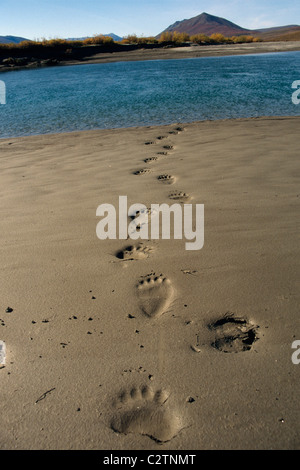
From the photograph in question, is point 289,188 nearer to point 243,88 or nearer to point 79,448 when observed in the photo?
point 79,448

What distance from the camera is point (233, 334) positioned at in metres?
1.92

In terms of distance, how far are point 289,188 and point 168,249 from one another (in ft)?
5.64

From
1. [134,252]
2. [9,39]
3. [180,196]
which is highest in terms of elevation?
[9,39]

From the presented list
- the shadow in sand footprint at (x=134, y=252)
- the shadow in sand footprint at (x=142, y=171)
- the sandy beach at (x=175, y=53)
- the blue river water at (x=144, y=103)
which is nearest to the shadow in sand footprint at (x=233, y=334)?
the shadow in sand footprint at (x=134, y=252)

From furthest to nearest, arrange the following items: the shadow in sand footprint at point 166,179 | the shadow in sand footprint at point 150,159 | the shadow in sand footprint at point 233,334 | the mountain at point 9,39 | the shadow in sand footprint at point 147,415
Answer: the mountain at point 9,39 < the shadow in sand footprint at point 150,159 < the shadow in sand footprint at point 166,179 < the shadow in sand footprint at point 233,334 < the shadow in sand footprint at point 147,415

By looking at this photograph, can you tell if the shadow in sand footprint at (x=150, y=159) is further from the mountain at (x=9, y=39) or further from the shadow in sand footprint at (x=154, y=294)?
the mountain at (x=9, y=39)

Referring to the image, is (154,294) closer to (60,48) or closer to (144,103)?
(144,103)

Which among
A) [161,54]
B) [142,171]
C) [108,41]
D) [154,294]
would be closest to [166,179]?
[142,171]

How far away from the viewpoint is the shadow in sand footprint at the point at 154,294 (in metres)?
2.13

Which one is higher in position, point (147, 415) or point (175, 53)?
point (175, 53)

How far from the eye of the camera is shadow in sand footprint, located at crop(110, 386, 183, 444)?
1.46 meters

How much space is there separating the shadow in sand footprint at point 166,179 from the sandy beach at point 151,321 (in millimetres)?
36

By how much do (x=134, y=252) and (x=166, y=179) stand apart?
5.27ft
